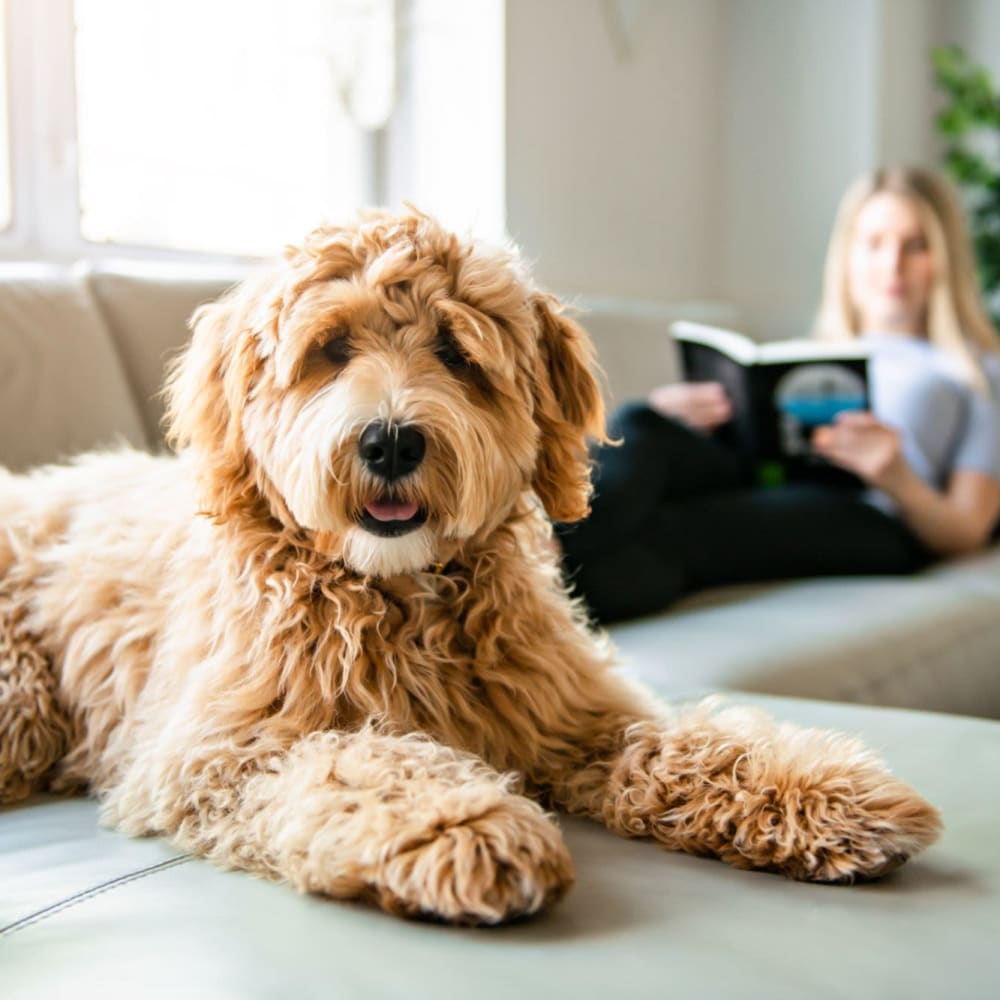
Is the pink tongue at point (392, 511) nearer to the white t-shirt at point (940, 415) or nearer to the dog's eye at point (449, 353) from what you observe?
the dog's eye at point (449, 353)

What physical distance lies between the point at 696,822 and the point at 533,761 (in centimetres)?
25

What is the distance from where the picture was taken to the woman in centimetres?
275

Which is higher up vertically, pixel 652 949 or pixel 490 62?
pixel 490 62

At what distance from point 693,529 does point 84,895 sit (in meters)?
2.21

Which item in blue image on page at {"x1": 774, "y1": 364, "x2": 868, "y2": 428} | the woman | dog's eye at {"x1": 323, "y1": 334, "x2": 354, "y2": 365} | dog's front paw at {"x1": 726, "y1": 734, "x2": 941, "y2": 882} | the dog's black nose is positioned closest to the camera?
dog's front paw at {"x1": 726, "y1": 734, "x2": 941, "y2": 882}

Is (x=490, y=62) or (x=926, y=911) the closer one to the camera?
(x=926, y=911)

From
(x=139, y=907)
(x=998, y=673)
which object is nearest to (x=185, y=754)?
(x=139, y=907)

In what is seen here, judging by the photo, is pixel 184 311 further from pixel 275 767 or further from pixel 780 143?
pixel 780 143

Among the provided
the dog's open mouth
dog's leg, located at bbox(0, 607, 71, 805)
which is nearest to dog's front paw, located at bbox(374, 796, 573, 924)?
the dog's open mouth

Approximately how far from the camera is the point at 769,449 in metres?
3.57

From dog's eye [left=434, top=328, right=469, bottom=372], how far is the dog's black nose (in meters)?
0.15

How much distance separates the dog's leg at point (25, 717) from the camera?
162 centimetres

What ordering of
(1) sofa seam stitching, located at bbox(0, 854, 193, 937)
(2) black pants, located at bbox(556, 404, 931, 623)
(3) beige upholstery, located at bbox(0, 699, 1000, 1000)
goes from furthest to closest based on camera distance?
(2) black pants, located at bbox(556, 404, 931, 623)
(1) sofa seam stitching, located at bbox(0, 854, 193, 937)
(3) beige upholstery, located at bbox(0, 699, 1000, 1000)

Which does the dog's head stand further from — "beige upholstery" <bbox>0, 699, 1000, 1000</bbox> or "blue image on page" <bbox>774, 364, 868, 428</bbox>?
"blue image on page" <bbox>774, 364, 868, 428</bbox>
